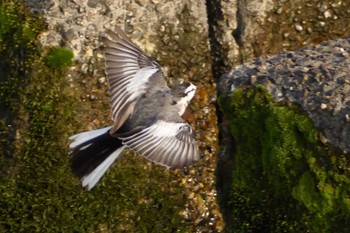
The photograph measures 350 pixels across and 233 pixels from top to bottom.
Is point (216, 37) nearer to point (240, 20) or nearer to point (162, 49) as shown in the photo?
point (240, 20)

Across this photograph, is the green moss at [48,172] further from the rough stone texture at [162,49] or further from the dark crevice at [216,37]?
the dark crevice at [216,37]

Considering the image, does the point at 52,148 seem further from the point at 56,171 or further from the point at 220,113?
the point at 220,113

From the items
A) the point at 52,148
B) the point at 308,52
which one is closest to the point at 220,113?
the point at 308,52

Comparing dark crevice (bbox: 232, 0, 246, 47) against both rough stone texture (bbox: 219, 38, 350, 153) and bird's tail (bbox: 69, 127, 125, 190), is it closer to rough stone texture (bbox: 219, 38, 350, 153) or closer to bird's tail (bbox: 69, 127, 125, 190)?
rough stone texture (bbox: 219, 38, 350, 153)

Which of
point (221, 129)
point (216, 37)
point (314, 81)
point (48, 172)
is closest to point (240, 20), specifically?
point (216, 37)

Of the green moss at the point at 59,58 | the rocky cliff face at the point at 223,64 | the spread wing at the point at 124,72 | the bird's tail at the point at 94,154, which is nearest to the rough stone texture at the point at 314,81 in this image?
the rocky cliff face at the point at 223,64

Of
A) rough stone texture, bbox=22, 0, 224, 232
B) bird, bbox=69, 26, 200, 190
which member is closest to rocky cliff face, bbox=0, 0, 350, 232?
rough stone texture, bbox=22, 0, 224, 232

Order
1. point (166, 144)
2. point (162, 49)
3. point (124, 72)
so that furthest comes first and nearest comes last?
point (162, 49) → point (124, 72) → point (166, 144)
